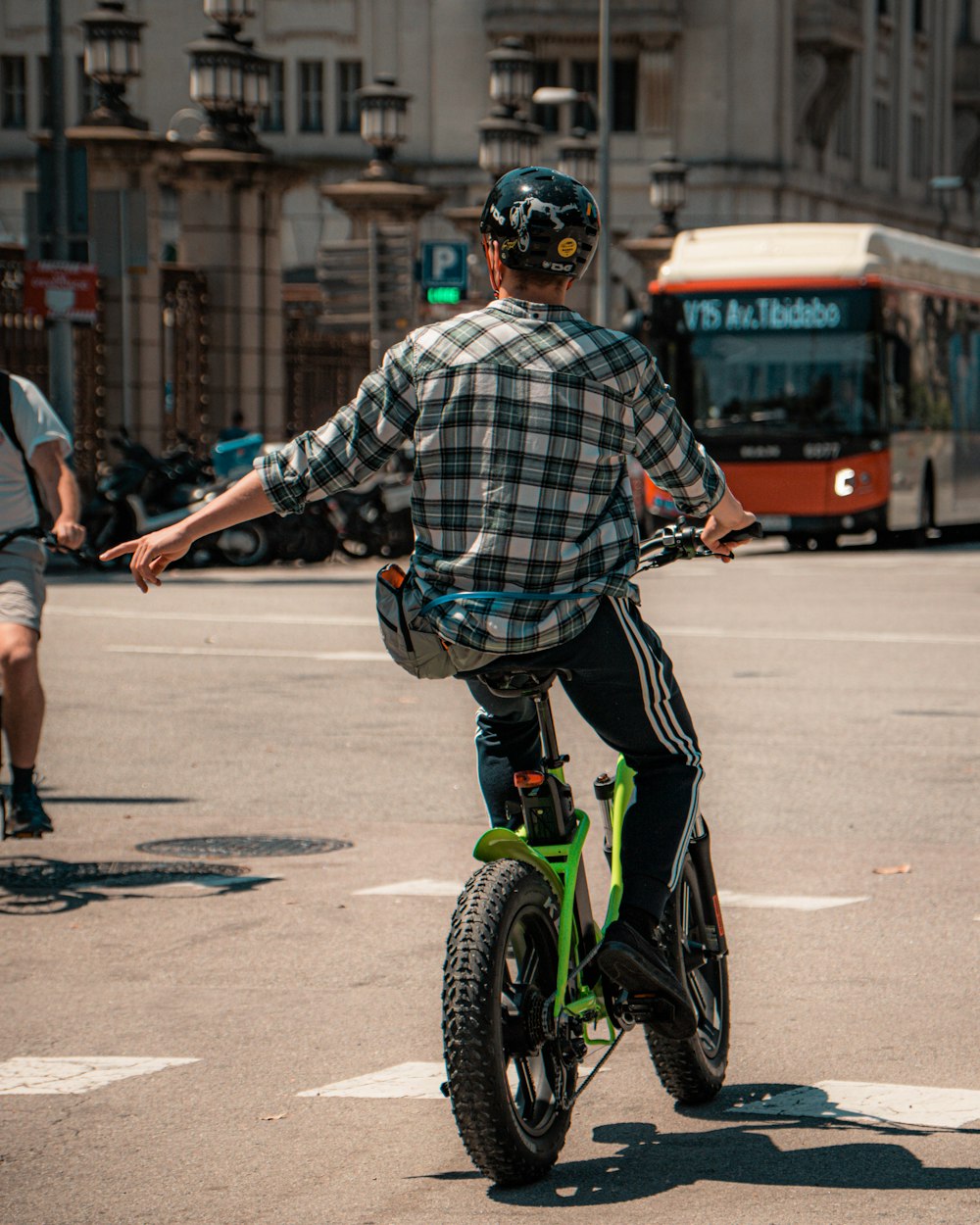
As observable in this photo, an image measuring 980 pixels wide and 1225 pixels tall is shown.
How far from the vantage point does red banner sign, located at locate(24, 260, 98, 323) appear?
22.0 metres

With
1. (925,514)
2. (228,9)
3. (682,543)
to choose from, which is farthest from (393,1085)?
(925,514)

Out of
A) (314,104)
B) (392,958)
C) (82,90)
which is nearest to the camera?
(392,958)

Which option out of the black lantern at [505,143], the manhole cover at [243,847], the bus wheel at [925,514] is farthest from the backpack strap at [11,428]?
the black lantern at [505,143]

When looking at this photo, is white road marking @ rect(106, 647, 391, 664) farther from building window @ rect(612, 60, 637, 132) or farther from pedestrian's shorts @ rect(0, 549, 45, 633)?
building window @ rect(612, 60, 637, 132)

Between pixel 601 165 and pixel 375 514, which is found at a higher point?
pixel 601 165

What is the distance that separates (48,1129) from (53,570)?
18197mm

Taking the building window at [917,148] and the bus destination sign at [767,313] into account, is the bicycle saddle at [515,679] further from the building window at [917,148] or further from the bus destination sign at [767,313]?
the building window at [917,148]

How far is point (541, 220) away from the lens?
446cm

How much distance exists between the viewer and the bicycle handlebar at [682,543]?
15.8 feet

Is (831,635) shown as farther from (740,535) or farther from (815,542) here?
(815,542)

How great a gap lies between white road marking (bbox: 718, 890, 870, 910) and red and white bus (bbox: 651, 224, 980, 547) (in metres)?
17.9

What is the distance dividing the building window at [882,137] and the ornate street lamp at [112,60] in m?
39.1

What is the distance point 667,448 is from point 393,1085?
4.94 feet

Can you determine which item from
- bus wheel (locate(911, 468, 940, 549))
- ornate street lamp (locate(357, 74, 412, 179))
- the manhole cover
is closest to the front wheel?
the manhole cover
